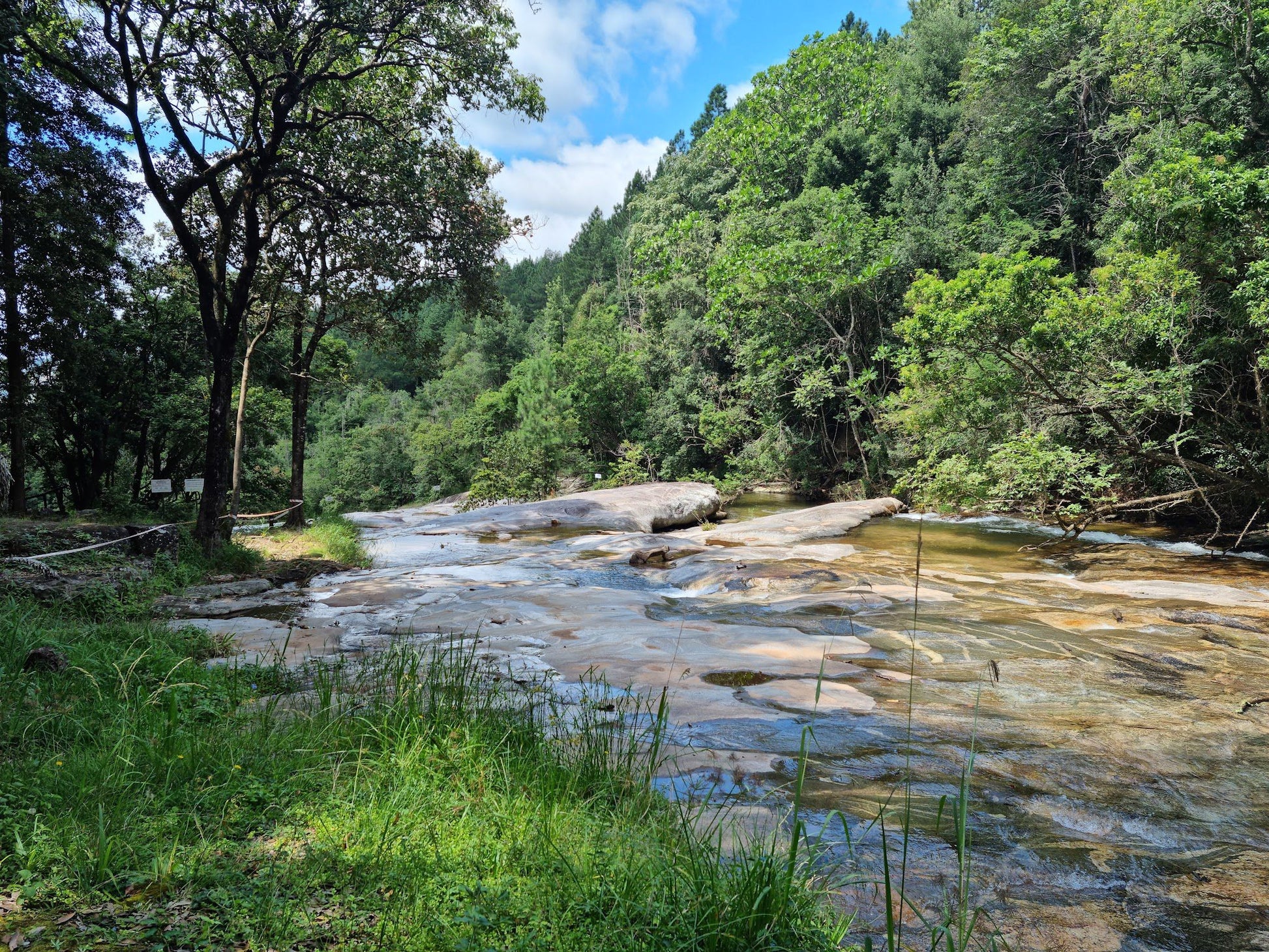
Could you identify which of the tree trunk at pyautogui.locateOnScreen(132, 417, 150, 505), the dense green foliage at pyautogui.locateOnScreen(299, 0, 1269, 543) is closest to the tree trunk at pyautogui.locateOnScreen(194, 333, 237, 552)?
the dense green foliage at pyautogui.locateOnScreen(299, 0, 1269, 543)

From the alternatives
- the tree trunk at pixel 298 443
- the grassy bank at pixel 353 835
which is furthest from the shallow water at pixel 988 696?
the tree trunk at pixel 298 443

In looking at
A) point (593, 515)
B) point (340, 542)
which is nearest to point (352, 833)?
point (340, 542)

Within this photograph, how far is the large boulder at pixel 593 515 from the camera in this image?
15.8 m

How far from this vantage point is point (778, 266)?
1905 centimetres

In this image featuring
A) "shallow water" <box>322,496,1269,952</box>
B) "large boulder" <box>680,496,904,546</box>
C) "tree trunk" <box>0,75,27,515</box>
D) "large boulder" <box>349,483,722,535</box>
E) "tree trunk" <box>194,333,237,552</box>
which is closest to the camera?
"shallow water" <box>322,496,1269,952</box>

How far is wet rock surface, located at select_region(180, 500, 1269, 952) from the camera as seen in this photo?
2.43m

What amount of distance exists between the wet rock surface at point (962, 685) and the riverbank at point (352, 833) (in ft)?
1.64

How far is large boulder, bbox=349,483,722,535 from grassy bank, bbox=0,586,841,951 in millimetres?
12213

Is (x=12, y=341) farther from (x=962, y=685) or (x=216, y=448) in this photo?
(x=962, y=685)

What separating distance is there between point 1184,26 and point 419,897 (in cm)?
1970

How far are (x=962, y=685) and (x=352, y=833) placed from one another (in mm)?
4128

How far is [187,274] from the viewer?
680 inches

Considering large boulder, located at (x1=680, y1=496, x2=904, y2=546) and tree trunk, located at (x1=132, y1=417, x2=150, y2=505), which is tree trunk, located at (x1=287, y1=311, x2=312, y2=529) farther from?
tree trunk, located at (x1=132, y1=417, x2=150, y2=505)

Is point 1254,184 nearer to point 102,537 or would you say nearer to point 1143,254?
point 1143,254
